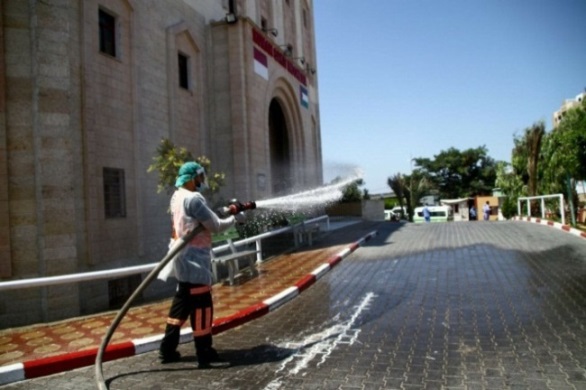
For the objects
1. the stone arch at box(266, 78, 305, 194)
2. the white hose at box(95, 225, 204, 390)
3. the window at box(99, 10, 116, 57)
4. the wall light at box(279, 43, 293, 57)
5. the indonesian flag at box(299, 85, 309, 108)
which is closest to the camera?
the white hose at box(95, 225, 204, 390)

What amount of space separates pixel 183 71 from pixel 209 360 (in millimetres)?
12304

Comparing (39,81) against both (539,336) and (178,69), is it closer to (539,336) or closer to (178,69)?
(178,69)

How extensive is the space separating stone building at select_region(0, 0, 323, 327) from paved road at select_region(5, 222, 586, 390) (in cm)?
412

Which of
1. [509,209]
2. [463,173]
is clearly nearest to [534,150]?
[509,209]

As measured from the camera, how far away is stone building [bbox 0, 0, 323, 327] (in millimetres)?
7453

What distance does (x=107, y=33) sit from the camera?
10.8 m

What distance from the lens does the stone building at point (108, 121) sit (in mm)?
7453

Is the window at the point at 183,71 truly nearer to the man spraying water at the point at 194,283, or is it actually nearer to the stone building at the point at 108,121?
the stone building at the point at 108,121

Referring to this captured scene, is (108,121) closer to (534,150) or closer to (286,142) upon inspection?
(286,142)

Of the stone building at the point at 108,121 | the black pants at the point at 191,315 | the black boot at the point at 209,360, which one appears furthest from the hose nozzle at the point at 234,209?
the stone building at the point at 108,121

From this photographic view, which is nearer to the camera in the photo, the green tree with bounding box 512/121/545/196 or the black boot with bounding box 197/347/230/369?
the black boot with bounding box 197/347/230/369

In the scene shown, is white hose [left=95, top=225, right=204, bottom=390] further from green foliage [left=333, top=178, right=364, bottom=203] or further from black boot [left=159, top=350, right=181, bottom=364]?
green foliage [left=333, top=178, right=364, bottom=203]

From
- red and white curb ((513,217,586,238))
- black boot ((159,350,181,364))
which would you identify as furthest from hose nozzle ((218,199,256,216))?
red and white curb ((513,217,586,238))

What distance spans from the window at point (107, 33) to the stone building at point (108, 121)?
31 millimetres
